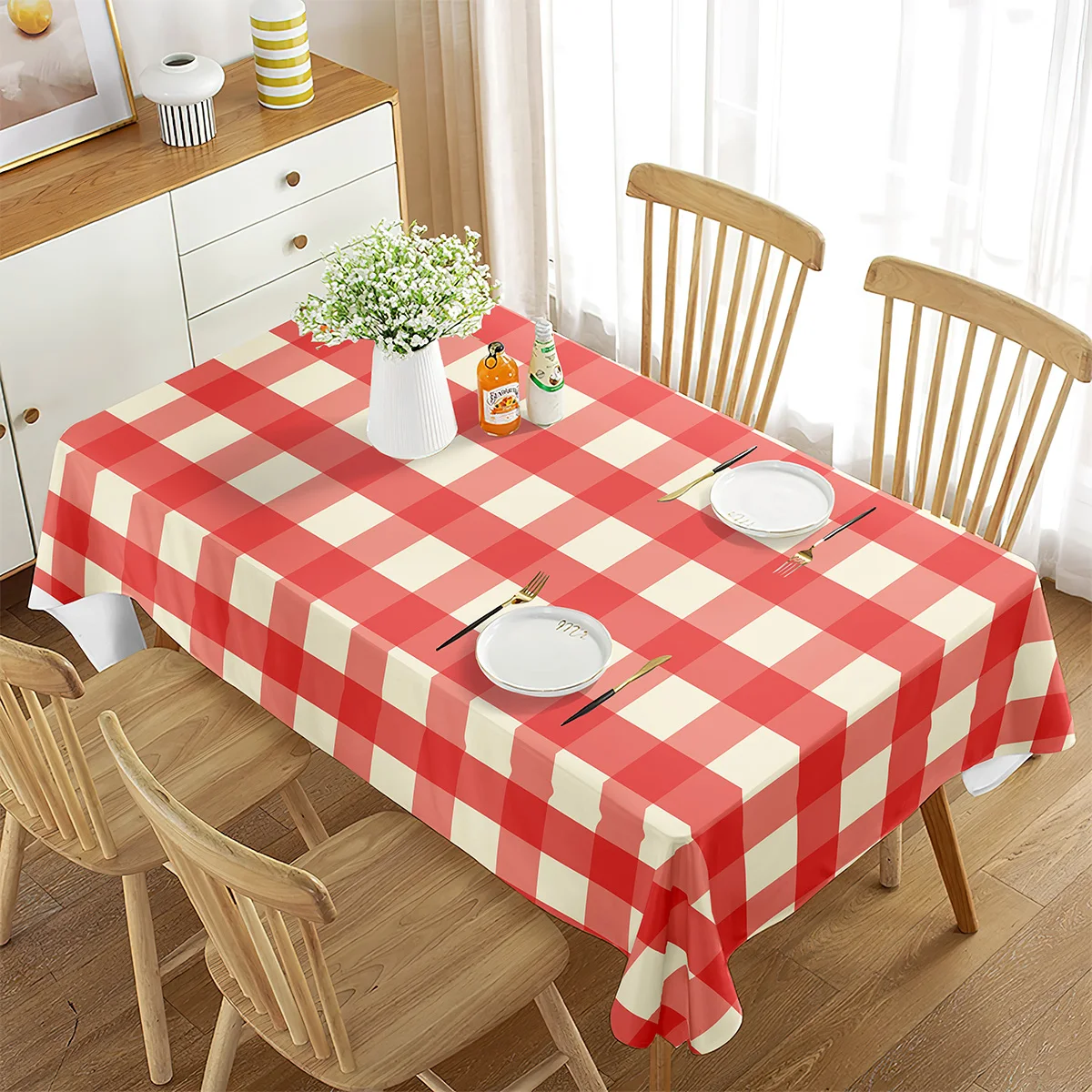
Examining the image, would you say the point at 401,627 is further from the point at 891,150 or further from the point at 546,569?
the point at 891,150

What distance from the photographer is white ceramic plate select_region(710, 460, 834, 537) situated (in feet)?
6.81

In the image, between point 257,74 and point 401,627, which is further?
point 257,74

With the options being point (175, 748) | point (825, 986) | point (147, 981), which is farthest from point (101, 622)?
point (825, 986)

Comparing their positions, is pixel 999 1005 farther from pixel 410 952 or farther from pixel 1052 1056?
pixel 410 952

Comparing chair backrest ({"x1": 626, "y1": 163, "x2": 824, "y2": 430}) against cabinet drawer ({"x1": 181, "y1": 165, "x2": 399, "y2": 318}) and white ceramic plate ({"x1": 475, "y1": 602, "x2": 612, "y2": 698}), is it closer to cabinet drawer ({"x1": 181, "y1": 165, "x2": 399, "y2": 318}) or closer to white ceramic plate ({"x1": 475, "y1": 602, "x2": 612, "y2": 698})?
white ceramic plate ({"x1": 475, "y1": 602, "x2": 612, "y2": 698})

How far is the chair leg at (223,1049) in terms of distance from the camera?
1.96 metres

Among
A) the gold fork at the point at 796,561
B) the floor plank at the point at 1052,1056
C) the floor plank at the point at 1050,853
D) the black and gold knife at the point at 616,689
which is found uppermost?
the gold fork at the point at 796,561

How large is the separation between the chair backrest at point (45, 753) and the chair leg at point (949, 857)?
1207 millimetres

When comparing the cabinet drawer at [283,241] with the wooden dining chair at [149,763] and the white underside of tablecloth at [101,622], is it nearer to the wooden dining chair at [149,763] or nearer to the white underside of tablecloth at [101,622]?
the white underside of tablecloth at [101,622]

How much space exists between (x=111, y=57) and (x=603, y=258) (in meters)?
1.31

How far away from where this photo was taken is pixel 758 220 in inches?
103

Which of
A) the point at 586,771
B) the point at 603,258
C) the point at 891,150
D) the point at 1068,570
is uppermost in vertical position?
the point at 891,150

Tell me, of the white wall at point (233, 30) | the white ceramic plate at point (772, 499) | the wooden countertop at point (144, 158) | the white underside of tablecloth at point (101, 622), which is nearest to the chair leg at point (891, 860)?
the white underside of tablecloth at point (101, 622)

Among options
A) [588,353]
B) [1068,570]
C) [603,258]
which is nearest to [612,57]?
[603,258]
